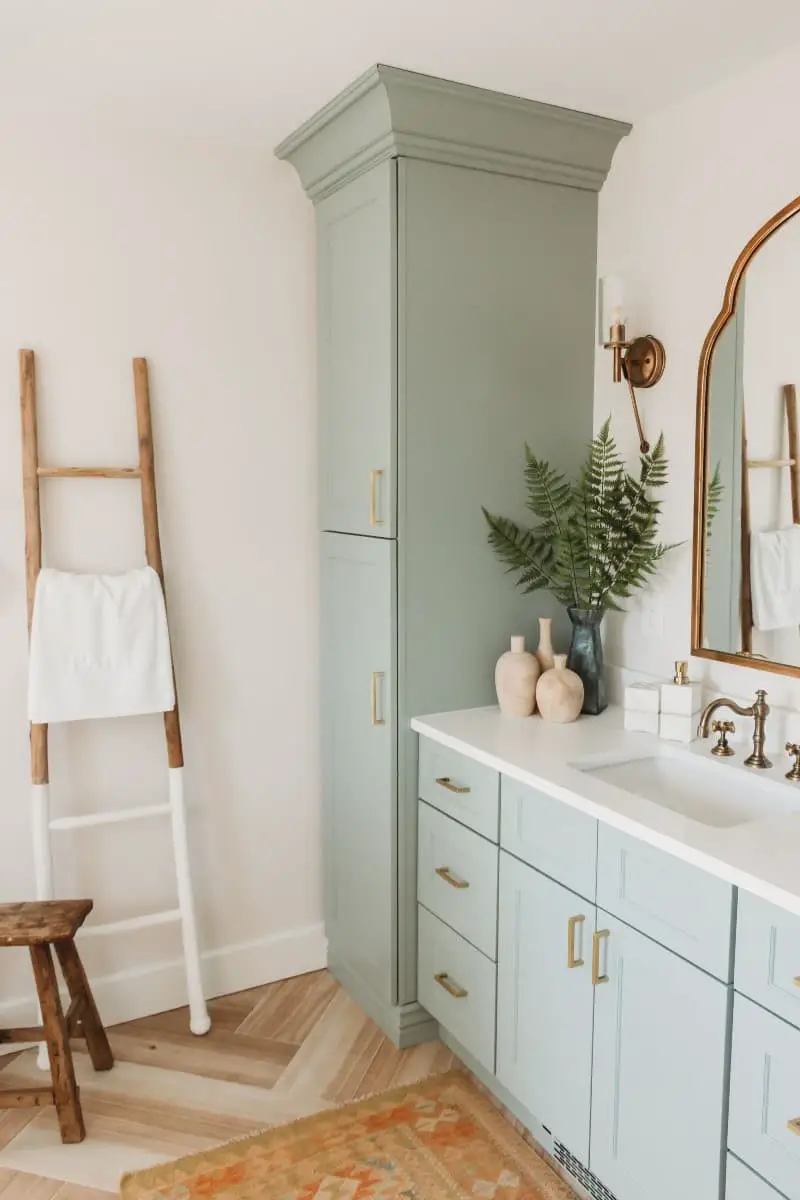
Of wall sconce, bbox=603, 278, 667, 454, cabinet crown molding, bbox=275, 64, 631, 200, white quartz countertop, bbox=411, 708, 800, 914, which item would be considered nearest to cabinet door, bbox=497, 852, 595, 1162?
white quartz countertop, bbox=411, 708, 800, 914

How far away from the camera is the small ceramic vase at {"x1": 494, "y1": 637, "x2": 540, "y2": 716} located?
246 centimetres

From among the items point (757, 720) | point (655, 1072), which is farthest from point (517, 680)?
point (655, 1072)

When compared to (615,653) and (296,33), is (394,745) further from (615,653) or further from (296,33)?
(296,33)

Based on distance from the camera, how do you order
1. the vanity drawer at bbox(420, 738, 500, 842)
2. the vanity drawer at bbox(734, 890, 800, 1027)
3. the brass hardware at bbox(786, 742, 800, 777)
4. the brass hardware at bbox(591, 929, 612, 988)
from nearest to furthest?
the vanity drawer at bbox(734, 890, 800, 1027) → the brass hardware at bbox(591, 929, 612, 988) → the brass hardware at bbox(786, 742, 800, 777) → the vanity drawer at bbox(420, 738, 500, 842)

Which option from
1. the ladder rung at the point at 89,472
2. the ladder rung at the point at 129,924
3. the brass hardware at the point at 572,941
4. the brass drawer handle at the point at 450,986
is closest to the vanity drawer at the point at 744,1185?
the brass hardware at the point at 572,941

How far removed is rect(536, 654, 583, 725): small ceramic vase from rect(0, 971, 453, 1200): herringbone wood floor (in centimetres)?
93

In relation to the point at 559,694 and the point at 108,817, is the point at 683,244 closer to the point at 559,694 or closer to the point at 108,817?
the point at 559,694

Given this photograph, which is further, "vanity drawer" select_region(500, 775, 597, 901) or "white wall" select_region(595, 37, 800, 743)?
"white wall" select_region(595, 37, 800, 743)

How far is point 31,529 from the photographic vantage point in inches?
94.5

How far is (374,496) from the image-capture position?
2.46 m

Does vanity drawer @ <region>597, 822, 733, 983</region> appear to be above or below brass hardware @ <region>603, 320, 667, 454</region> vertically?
below

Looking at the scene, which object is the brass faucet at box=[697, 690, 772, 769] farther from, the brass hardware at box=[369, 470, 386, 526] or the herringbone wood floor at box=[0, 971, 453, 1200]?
the herringbone wood floor at box=[0, 971, 453, 1200]

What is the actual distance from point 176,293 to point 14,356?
1.48ft

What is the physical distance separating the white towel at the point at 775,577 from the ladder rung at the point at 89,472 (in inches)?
60.0
